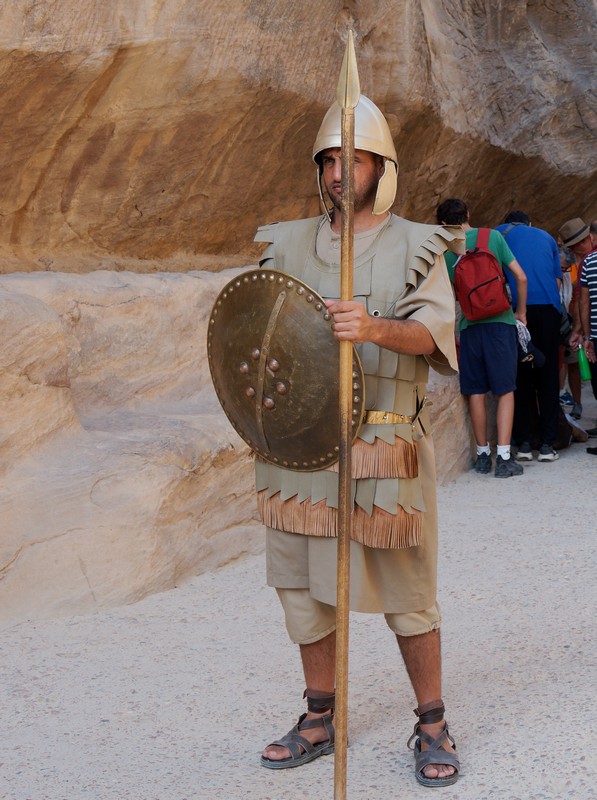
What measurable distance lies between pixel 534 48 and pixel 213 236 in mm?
3717

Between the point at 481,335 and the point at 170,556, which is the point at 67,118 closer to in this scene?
A: the point at 170,556

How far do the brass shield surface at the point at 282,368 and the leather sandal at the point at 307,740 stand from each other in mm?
723

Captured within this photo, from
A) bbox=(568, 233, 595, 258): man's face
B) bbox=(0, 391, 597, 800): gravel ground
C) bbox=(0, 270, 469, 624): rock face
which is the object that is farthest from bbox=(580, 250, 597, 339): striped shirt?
bbox=(0, 270, 469, 624): rock face

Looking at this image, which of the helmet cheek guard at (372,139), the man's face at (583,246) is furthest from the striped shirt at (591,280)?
the helmet cheek guard at (372,139)

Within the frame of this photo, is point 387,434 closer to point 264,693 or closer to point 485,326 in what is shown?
point 264,693

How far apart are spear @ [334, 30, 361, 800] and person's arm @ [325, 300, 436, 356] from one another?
28mm

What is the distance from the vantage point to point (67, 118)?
4.63 meters

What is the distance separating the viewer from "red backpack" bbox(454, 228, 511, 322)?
20.3 feet

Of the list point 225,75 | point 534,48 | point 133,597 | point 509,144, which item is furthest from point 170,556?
point 534,48

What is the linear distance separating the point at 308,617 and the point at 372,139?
131cm

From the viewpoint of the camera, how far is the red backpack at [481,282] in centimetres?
620

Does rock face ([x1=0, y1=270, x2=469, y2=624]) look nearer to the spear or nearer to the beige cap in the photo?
the spear

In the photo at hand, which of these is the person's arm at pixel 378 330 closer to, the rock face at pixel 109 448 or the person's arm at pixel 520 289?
the rock face at pixel 109 448

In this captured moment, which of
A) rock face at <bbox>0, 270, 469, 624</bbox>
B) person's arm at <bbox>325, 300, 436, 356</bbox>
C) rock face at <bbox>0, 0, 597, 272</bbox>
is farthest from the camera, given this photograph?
rock face at <bbox>0, 0, 597, 272</bbox>
